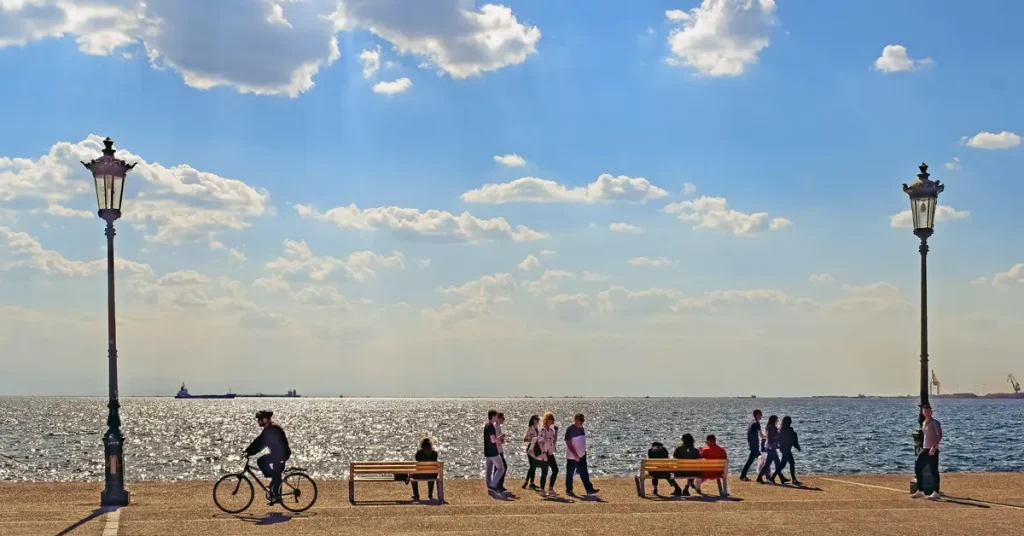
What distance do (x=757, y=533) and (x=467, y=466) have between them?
142 ft

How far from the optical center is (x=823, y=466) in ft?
174

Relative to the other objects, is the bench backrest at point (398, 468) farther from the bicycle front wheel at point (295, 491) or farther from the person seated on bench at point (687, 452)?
the person seated on bench at point (687, 452)

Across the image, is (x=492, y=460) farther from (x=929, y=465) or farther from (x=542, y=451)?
(x=929, y=465)

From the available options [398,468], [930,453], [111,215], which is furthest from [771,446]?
[111,215]

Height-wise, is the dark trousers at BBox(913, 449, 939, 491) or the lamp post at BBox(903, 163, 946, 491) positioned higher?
the lamp post at BBox(903, 163, 946, 491)

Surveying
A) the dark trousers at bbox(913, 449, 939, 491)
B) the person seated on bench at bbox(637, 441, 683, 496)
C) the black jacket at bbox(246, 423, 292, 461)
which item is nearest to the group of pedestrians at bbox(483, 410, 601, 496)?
the person seated on bench at bbox(637, 441, 683, 496)

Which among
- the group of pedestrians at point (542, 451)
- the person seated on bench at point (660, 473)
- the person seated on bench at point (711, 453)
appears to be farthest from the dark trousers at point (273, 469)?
the person seated on bench at point (711, 453)

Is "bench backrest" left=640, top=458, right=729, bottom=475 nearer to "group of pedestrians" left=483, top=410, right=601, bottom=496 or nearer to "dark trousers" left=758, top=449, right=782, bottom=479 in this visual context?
"group of pedestrians" left=483, top=410, right=601, bottom=496

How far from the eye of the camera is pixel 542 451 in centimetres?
2342

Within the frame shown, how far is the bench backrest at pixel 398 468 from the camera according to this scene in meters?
21.6

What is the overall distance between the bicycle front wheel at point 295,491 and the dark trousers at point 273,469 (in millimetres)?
108

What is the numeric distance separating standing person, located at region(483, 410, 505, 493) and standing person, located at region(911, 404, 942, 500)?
8231 millimetres

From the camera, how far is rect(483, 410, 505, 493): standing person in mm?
22906

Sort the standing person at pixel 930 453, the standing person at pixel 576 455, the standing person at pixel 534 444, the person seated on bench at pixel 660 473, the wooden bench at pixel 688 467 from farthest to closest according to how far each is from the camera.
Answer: the standing person at pixel 534 444 → the standing person at pixel 576 455 → the person seated on bench at pixel 660 473 → the wooden bench at pixel 688 467 → the standing person at pixel 930 453
